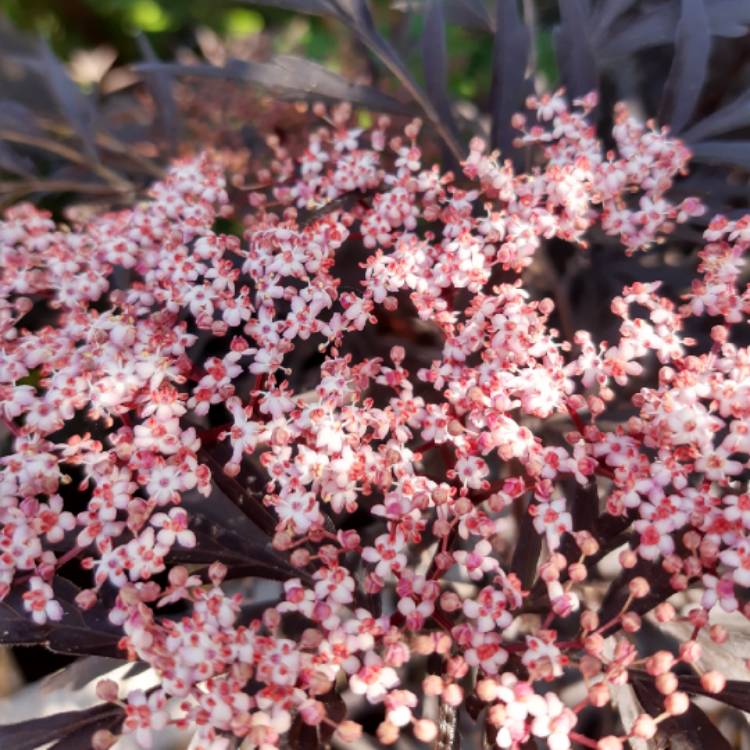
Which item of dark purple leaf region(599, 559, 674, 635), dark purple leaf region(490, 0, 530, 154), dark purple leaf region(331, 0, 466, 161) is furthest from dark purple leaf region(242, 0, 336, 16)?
dark purple leaf region(599, 559, 674, 635)

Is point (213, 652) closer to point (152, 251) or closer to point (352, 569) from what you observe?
point (352, 569)

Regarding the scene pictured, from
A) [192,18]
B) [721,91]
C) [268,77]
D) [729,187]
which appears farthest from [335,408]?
[192,18]

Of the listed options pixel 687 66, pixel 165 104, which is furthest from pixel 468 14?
pixel 165 104

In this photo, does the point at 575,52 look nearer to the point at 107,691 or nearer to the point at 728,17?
the point at 728,17

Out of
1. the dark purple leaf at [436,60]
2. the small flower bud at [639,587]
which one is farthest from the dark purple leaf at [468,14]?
the small flower bud at [639,587]

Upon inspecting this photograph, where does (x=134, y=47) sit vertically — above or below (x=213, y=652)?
above

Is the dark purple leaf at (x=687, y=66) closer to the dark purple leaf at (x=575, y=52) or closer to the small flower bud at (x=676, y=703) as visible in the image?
the dark purple leaf at (x=575, y=52)

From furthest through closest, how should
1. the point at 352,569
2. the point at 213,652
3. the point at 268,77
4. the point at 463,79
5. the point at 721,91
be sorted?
the point at 463,79 < the point at 721,91 < the point at 268,77 < the point at 352,569 < the point at 213,652
